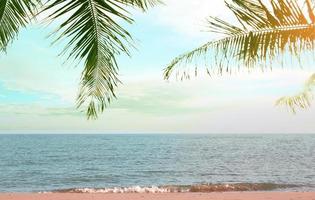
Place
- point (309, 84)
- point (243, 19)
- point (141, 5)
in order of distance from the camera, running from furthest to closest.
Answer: point (309, 84)
point (243, 19)
point (141, 5)

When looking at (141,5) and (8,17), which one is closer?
(8,17)

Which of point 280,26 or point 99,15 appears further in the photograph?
point 280,26

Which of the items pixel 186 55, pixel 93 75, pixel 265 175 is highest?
pixel 186 55

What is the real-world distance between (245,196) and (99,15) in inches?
678

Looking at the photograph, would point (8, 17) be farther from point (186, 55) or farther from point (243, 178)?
point (243, 178)

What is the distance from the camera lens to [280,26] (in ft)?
11.6

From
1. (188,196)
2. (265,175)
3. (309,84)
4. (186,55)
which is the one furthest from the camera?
(265,175)

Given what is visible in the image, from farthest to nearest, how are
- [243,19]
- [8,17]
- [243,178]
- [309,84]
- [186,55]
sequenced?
[243,178] < [309,84] < [186,55] < [243,19] < [8,17]

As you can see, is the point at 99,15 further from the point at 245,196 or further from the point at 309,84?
the point at 245,196

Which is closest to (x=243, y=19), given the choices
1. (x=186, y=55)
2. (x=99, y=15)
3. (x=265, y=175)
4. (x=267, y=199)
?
(x=186, y=55)

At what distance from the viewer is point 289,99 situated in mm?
7793

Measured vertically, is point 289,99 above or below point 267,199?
above

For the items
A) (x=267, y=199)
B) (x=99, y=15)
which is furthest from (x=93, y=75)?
(x=267, y=199)

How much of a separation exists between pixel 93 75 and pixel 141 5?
57 cm
